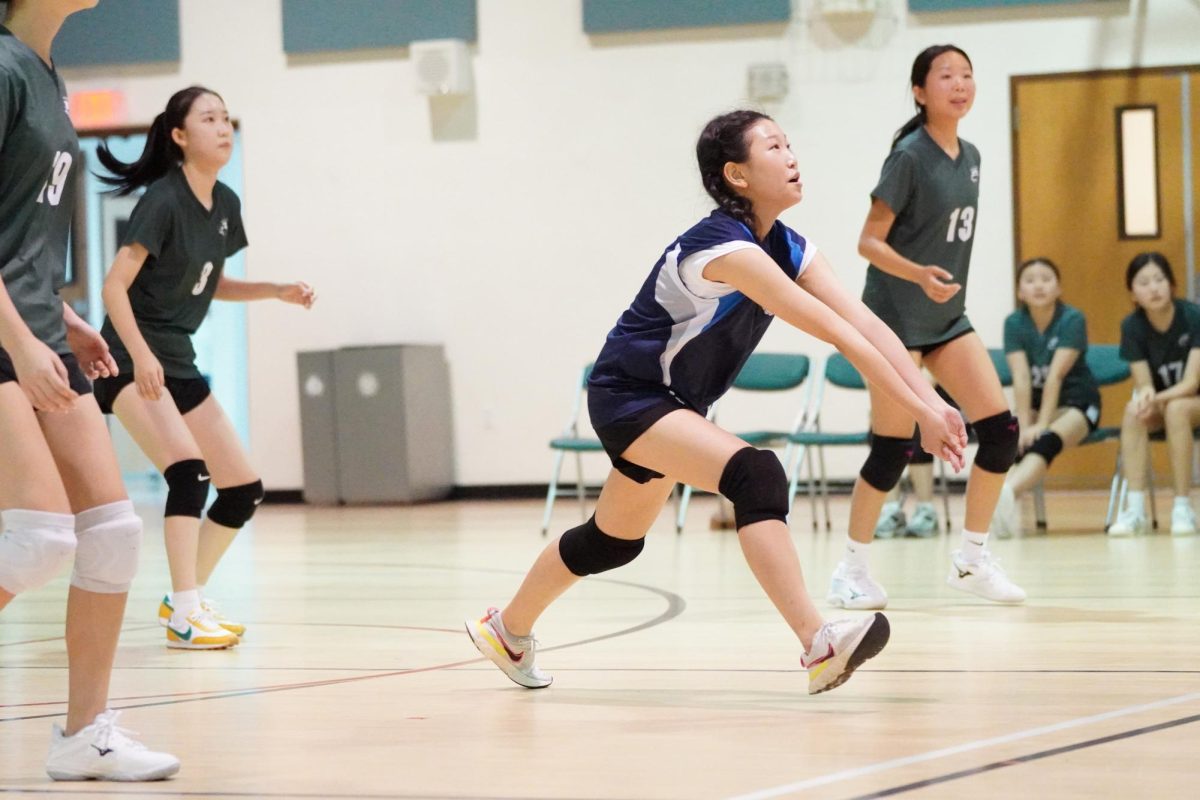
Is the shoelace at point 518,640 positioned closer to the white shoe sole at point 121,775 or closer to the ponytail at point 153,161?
the white shoe sole at point 121,775

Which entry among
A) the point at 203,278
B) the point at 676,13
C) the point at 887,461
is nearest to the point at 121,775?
the point at 203,278

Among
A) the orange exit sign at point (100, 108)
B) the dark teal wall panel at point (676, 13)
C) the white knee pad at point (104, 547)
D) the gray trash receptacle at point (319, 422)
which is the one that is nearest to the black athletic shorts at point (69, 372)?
the white knee pad at point (104, 547)

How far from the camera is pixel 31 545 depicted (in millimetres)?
2316

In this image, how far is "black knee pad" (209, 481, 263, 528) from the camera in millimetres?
4230

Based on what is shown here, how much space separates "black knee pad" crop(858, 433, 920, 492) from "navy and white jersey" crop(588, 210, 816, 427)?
1.46 metres

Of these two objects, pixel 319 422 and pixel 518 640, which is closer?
pixel 518 640

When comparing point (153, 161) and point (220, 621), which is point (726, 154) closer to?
point (153, 161)

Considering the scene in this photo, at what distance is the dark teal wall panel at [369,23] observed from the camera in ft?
33.3

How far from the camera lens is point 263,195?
416 inches

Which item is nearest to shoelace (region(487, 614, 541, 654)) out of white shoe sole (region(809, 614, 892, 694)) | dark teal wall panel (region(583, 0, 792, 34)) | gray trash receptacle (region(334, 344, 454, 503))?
white shoe sole (region(809, 614, 892, 694))

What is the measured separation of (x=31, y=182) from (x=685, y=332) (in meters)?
1.26

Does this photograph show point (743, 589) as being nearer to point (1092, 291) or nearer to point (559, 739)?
point (559, 739)

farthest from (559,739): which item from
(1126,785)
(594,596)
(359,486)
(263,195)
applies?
(263,195)

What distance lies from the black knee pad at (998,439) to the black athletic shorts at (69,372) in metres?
2.69
